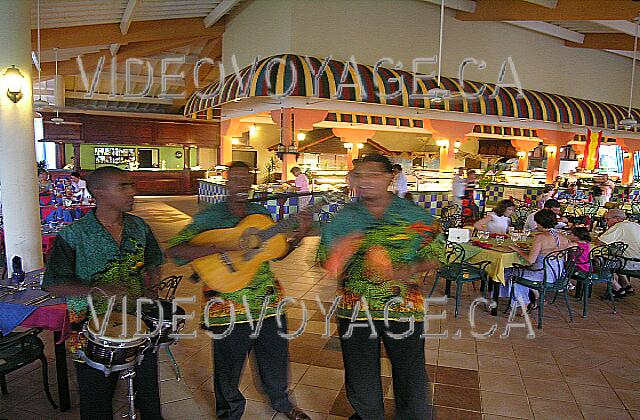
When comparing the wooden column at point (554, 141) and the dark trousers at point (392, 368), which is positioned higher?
the wooden column at point (554, 141)

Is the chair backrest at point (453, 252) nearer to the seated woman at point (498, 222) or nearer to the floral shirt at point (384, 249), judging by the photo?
the seated woman at point (498, 222)

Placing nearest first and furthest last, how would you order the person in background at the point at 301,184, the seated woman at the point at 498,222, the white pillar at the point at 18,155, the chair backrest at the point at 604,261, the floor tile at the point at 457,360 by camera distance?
the floor tile at the point at 457,360
the white pillar at the point at 18,155
the chair backrest at the point at 604,261
the seated woman at the point at 498,222
the person in background at the point at 301,184

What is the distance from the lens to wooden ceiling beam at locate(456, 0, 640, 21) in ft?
30.2

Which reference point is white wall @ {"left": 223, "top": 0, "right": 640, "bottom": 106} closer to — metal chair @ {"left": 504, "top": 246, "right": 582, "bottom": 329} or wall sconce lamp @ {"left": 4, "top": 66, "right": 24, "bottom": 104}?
wall sconce lamp @ {"left": 4, "top": 66, "right": 24, "bottom": 104}

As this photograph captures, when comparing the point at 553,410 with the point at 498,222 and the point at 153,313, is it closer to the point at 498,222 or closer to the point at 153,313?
the point at 153,313

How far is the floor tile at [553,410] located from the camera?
11.5 ft

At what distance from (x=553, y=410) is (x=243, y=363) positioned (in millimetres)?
2363

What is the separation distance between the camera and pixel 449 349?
4672 millimetres

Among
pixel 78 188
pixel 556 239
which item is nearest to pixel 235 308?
pixel 556 239

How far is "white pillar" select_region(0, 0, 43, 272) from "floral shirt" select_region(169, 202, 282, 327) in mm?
4300

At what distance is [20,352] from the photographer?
3262 millimetres

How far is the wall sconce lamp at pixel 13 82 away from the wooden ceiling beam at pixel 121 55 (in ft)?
28.5

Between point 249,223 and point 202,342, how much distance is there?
2229mm

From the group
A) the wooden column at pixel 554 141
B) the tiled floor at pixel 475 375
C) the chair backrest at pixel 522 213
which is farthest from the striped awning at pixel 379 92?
the tiled floor at pixel 475 375
